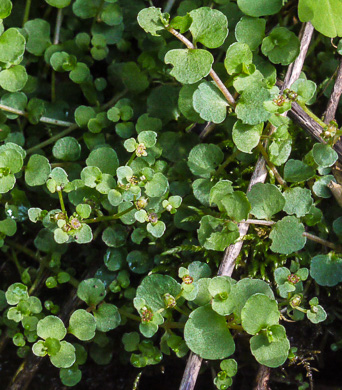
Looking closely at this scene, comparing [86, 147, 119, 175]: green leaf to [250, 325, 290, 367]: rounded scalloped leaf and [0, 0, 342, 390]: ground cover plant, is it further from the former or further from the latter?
[250, 325, 290, 367]: rounded scalloped leaf

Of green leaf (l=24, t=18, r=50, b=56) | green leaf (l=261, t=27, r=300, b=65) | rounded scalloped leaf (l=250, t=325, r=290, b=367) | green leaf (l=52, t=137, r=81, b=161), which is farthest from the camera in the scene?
green leaf (l=24, t=18, r=50, b=56)

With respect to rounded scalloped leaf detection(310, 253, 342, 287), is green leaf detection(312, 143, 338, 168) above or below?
above

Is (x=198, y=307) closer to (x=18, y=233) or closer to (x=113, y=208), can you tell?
(x=113, y=208)

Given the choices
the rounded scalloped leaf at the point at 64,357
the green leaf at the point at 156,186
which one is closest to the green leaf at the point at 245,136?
the green leaf at the point at 156,186

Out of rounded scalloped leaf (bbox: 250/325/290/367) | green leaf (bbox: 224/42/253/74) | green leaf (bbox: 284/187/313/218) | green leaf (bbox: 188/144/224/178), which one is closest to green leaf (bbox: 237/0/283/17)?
green leaf (bbox: 224/42/253/74)

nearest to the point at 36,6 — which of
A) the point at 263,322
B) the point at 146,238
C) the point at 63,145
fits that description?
the point at 63,145

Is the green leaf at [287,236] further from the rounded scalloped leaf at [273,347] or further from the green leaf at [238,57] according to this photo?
the green leaf at [238,57]

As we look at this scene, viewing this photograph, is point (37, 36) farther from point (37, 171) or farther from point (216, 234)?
point (216, 234)
